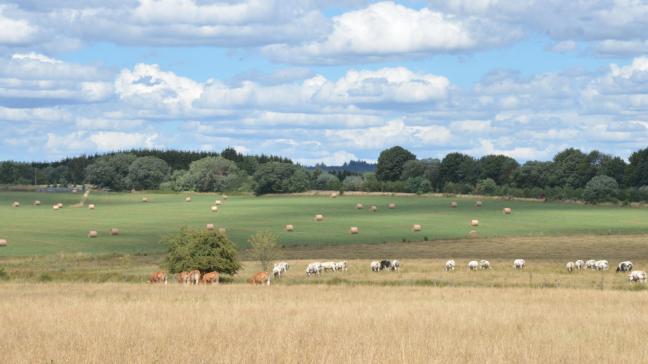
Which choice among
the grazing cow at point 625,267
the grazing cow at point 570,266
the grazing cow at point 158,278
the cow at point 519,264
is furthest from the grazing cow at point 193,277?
the grazing cow at point 625,267

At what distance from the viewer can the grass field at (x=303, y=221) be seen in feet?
277

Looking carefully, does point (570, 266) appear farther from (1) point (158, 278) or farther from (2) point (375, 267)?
(1) point (158, 278)

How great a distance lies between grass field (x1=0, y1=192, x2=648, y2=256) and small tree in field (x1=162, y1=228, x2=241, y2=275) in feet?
68.6

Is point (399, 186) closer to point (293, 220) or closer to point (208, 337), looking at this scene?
point (293, 220)

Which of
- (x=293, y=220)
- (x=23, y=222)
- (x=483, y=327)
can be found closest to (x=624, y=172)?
(x=293, y=220)

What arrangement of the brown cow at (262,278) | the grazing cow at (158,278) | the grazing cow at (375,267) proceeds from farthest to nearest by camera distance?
the grazing cow at (375,267) < the grazing cow at (158,278) < the brown cow at (262,278)

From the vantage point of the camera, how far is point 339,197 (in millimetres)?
157500

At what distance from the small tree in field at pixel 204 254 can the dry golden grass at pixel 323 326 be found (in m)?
12.8

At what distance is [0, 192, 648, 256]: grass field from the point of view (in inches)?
3324

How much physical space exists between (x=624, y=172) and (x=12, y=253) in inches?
5425

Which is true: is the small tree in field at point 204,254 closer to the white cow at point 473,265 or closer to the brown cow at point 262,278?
the brown cow at point 262,278

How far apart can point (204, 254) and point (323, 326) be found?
2796 cm

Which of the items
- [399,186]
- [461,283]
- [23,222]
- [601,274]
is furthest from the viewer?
[399,186]

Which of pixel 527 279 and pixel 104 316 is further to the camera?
pixel 527 279
